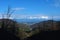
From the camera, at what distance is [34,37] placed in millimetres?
14875

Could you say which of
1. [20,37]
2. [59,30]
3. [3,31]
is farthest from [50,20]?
[3,31]

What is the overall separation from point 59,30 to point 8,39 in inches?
162

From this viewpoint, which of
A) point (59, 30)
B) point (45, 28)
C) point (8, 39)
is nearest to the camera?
→ point (8, 39)

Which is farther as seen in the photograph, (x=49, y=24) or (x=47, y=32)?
(x=49, y=24)

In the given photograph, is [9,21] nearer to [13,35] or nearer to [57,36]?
[13,35]

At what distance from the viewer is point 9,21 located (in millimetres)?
17031

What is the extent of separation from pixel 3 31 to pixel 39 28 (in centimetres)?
322

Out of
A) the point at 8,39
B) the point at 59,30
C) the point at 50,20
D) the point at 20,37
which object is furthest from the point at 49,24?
the point at 8,39

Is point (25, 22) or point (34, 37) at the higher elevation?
point (25, 22)

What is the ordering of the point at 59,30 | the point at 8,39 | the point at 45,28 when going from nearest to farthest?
the point at 8,39 → the point at 59,30 → the point at 45,28

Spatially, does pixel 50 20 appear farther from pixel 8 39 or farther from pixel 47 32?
pixel 8 39

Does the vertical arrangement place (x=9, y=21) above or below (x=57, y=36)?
above

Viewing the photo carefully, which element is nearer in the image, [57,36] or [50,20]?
[57,36]

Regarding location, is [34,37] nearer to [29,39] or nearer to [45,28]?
[29,39]
